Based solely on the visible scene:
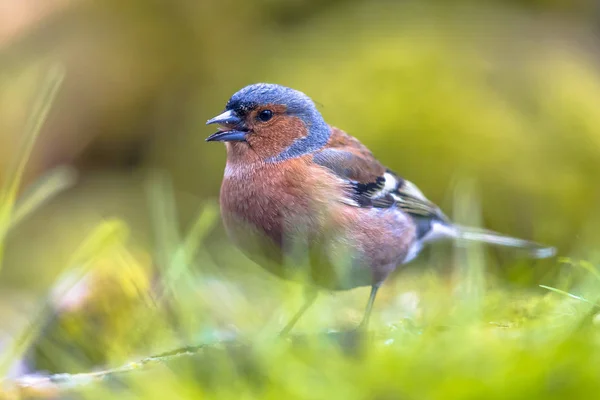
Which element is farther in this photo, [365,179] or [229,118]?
[365,179]

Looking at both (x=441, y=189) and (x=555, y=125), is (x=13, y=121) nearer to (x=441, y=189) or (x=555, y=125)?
(x=441, y=189)

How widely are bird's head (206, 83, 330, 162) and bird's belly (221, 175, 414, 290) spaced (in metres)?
0.26

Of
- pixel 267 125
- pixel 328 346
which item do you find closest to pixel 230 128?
pixel 267 125

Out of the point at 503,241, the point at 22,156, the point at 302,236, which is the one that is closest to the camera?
the point at 22,156

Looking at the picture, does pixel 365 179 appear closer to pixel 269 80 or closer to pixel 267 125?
pixel 267 125


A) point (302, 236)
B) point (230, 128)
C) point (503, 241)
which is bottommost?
point (503, 241)

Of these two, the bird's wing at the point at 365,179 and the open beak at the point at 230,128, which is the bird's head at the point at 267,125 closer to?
the open beak at the point at 230,128

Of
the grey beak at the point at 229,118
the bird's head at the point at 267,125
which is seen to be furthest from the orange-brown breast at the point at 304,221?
the grey beak at the point at 229,118

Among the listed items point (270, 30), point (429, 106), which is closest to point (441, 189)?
point (429, 106)

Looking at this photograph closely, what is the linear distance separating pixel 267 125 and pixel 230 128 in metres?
0.17

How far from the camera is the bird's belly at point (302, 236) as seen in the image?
2844 mm

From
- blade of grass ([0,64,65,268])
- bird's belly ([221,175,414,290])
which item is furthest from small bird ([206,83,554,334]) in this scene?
blade of grass ([0,64,65,268])

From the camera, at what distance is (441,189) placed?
223 inches

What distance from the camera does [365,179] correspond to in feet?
11.3
